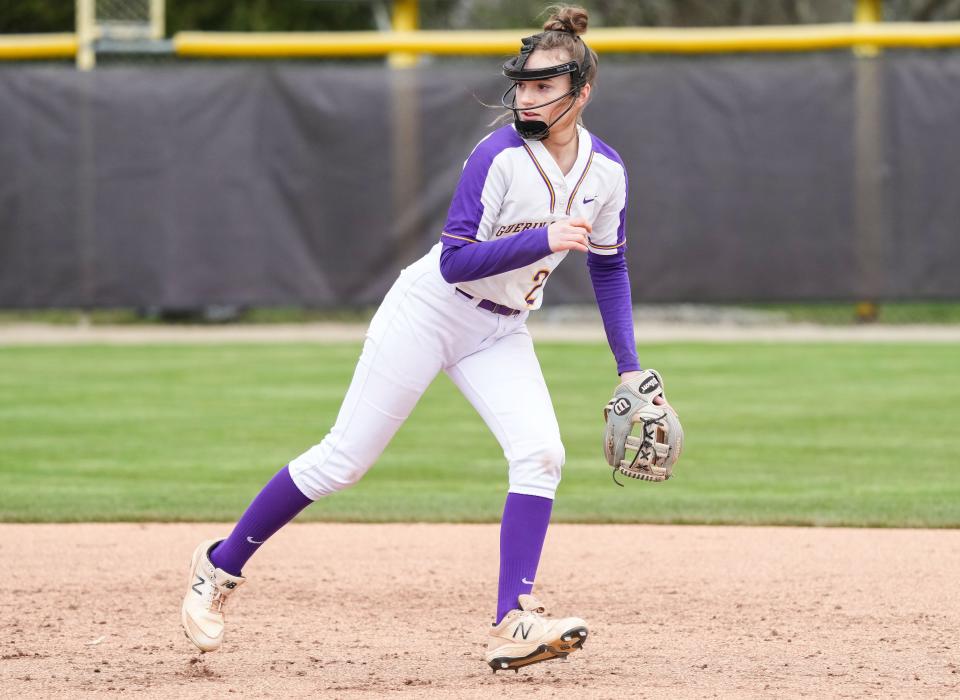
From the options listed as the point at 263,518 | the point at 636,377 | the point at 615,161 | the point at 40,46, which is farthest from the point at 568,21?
the point at 40,46

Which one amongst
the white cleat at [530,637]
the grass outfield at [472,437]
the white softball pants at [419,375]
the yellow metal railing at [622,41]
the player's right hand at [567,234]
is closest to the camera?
the player's right hand at [567,234]

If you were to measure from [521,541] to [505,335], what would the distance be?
0.59m

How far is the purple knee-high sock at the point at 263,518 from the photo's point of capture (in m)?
4.20

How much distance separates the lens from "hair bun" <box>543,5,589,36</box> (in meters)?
4.06

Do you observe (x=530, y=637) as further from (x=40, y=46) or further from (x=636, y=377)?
(x=40, y=46)

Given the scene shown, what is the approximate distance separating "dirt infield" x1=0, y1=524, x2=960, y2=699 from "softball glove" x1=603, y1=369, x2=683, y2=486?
1.84 feet

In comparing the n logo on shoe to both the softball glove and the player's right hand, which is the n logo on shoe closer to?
the softball glove

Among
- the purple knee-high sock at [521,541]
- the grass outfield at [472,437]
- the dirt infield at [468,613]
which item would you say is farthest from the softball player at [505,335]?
the grass outfield at [472,437]

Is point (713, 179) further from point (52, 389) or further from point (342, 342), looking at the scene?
point (52, 389)

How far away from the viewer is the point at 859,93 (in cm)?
1355

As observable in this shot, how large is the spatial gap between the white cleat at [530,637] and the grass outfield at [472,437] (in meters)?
2.68

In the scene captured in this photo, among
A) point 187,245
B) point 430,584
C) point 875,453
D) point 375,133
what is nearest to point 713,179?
point 375,133

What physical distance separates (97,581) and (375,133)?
8.91 meters

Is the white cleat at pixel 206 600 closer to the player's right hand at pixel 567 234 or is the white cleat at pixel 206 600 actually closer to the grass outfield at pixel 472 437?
the player's right hand at pixel 567 234
